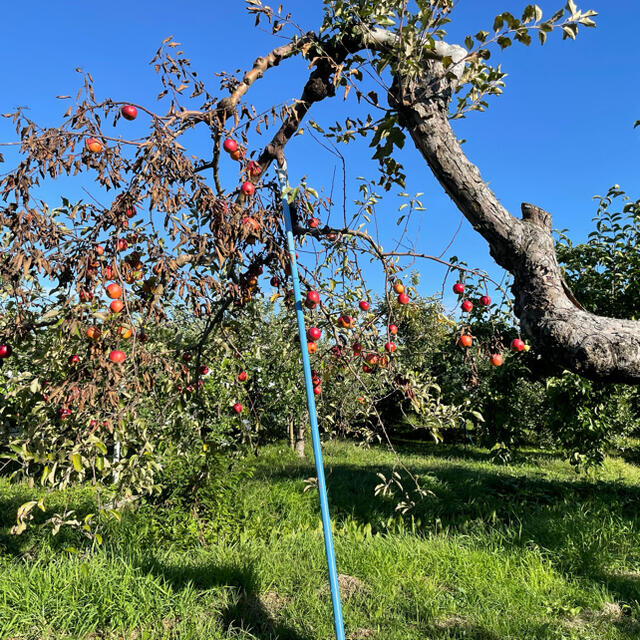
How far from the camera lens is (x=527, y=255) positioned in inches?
101

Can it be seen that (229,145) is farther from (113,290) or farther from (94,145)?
(113,290)

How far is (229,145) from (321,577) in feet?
10.6

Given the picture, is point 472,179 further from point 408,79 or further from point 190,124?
point 190,124

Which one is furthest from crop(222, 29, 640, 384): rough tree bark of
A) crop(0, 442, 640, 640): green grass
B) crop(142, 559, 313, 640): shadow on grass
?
crop(142, 559, 313, 640): shadow on grass

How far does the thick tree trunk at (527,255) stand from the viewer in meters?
2.39

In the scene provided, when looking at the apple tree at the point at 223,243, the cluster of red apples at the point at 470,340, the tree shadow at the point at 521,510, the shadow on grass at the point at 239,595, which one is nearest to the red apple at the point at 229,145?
the apple tree at the point at 223,243

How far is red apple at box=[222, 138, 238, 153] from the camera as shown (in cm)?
216

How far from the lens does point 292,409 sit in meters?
11.4

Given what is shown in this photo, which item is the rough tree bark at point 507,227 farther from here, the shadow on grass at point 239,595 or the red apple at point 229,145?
the shadow on grass at point 239,595

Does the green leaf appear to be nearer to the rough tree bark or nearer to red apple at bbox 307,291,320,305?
red apple at bbox 307,291,320,305

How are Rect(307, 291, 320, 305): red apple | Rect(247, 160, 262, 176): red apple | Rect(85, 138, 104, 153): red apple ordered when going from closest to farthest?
Rect(85, 138, 104, 153): red apple < Rect(247, 160, 262, 176): red apple < Rect(307, 291, 320, 305): red apple

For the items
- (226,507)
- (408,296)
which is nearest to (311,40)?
(408,296)

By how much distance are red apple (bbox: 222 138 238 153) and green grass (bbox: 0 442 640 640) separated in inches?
63.1

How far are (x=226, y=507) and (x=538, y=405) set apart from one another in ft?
35.1
